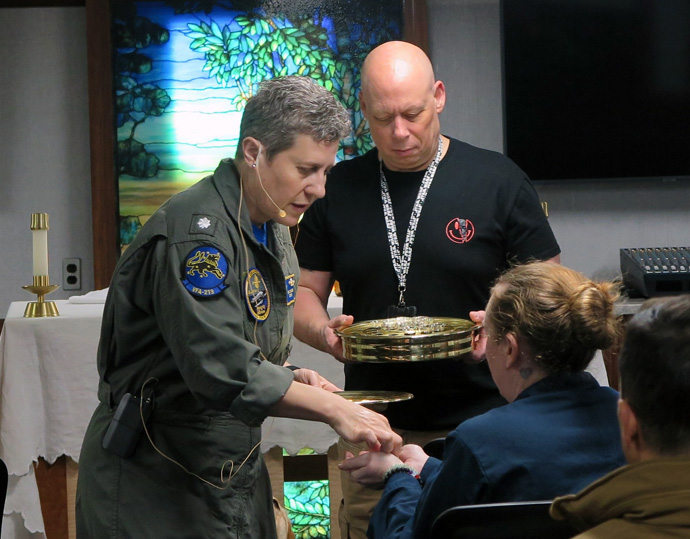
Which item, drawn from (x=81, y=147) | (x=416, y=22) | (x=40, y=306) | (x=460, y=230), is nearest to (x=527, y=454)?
(x=460, y=230)

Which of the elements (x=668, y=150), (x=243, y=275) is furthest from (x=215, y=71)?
(x=243, y=275)

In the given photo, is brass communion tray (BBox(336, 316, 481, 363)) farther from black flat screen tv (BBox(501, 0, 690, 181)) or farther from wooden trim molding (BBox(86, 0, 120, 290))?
wooden trim molding (BBox(86, 0, 120, 290))

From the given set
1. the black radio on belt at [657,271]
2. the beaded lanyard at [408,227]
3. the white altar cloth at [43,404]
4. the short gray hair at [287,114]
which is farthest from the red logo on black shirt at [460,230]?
the black radio on belt at [657,271]

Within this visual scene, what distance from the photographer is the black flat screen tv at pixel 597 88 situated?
13.3 feet

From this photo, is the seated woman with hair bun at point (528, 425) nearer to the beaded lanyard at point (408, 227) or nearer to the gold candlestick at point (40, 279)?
the beaded lanyard at point (408, 227)

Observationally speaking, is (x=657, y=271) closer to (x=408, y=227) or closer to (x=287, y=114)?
(x=408, y=227)

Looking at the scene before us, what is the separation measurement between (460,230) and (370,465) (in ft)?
2.27

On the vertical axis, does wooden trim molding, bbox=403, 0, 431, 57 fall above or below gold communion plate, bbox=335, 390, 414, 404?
above

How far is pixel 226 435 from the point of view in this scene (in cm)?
161

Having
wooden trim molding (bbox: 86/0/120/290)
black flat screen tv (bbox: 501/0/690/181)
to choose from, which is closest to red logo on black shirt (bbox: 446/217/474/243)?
black flat screen tv (bbox: 501/0/690/181)

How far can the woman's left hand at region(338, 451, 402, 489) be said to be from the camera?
1609 mm

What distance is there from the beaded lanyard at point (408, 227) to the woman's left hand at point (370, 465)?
542 mm

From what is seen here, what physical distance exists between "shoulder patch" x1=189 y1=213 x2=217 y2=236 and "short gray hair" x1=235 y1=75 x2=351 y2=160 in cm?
17

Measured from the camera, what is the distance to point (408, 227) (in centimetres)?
214
